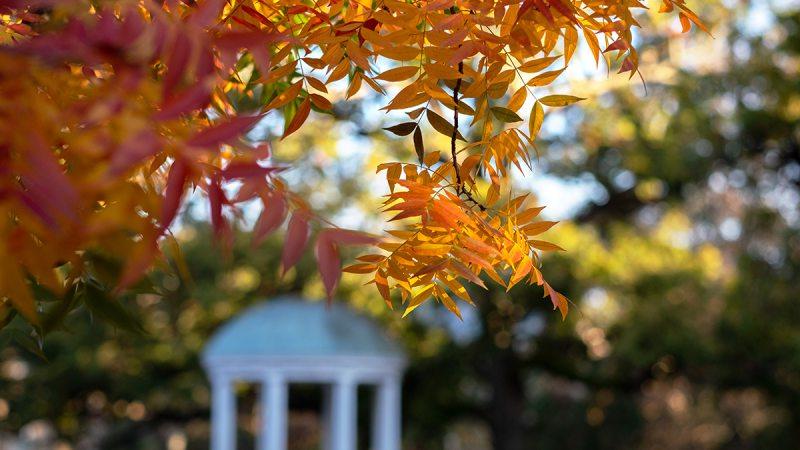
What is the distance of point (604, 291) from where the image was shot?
43.1 feet

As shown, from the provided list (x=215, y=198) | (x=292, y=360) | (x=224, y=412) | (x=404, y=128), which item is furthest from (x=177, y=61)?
(x=224, y=412)

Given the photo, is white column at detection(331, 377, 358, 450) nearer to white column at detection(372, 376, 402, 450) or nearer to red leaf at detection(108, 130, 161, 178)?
white column at detection(372, 376, 402, 450)

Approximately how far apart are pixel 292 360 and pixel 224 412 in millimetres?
1034

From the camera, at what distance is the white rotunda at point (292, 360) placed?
11828 mm

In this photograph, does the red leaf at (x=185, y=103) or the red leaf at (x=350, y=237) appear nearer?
the red leaf at (x=185, y=103)

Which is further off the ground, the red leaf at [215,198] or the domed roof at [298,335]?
the domed roof at [298,335]

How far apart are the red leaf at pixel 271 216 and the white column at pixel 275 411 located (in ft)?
35.0

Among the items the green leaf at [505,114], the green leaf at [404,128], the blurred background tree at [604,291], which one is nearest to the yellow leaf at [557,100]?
the green leaf at [505,114]

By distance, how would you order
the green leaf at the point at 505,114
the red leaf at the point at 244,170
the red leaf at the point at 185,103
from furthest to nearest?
1. the green leaf at the point at 505,114
2. the red leaf at the point at 244,170
3. the red leaf at the point at 185,103

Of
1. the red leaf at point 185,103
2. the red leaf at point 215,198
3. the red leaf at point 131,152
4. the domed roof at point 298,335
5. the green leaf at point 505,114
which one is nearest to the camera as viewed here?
the red leaf at point 131,152

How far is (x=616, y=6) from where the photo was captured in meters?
1.97

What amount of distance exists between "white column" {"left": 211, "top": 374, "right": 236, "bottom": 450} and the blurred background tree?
0.92m

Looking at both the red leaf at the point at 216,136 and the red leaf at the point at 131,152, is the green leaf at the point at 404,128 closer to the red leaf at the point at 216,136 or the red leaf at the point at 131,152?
the red leaf at the point at 216,136

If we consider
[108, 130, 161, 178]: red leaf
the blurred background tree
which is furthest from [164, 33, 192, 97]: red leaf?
the blurred background tree
